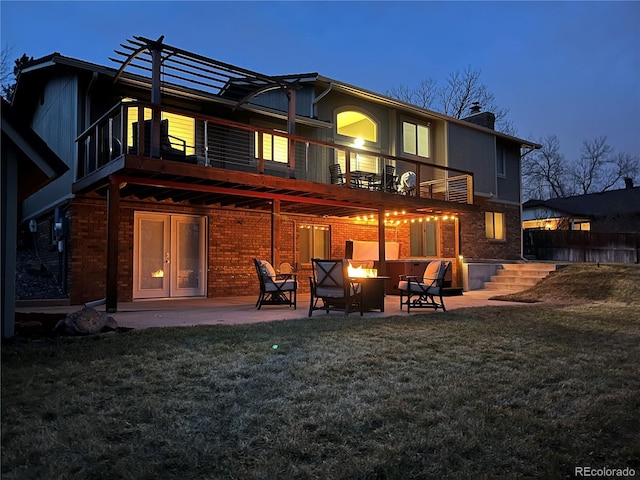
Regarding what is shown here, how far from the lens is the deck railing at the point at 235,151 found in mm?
8492

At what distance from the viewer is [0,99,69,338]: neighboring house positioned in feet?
17.7

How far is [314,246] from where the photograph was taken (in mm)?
14508

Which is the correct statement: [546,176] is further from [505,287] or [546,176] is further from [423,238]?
[505,287]

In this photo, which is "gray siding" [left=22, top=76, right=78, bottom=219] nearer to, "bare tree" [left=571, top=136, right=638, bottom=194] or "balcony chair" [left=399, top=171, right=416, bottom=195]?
"balcony chair" [left=399, top=171, right=416, bottom=195]

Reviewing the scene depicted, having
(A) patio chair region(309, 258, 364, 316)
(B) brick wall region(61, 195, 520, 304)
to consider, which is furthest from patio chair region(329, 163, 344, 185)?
(A) patio chair region(309, 258, 364, 316)

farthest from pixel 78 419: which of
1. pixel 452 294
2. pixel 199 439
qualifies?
pixel 452 294

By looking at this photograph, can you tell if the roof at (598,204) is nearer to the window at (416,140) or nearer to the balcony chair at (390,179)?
the window at (416,140)

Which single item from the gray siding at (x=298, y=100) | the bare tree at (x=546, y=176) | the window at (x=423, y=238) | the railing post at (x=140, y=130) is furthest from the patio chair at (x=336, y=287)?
the bare tree at (x=546, y=176)

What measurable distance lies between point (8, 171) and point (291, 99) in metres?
5.97

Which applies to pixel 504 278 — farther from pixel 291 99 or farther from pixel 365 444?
pixel 365 444

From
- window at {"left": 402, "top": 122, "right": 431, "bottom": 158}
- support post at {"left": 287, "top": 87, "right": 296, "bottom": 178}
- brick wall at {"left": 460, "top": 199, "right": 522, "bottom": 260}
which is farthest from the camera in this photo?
brick wall at {"left": 460, "top": 199, "right": 522, "bottom": 260}
